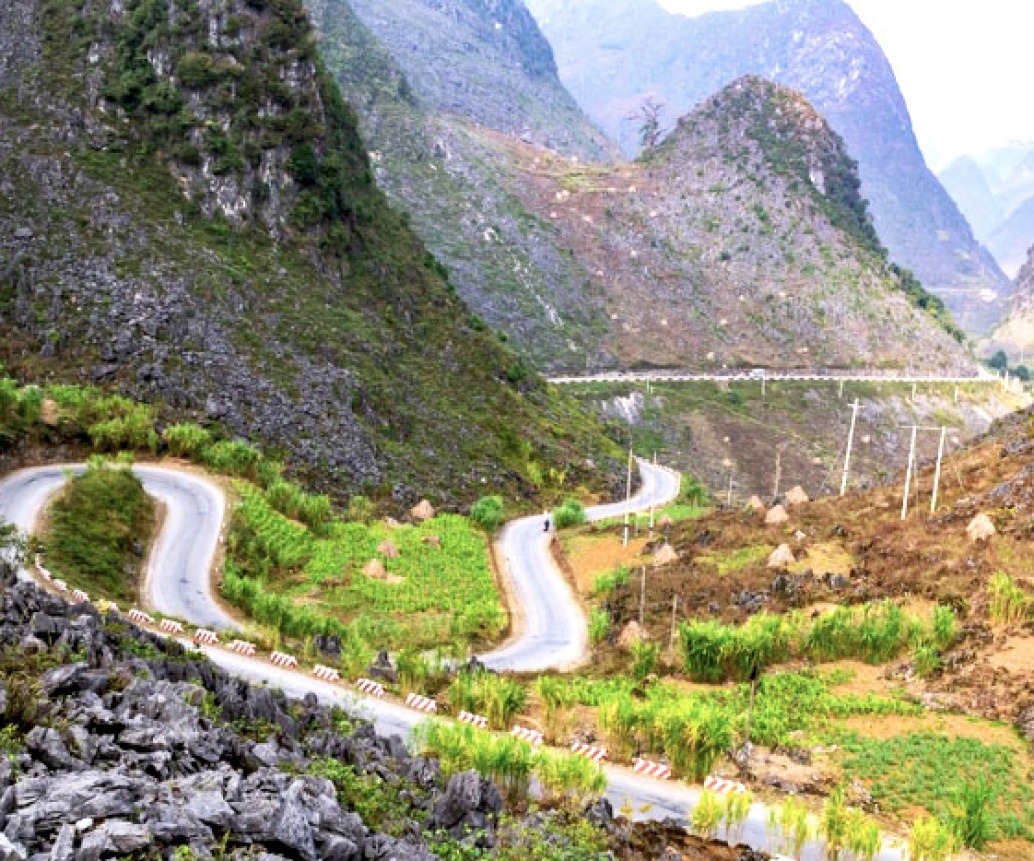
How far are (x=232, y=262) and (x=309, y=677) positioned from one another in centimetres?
4112

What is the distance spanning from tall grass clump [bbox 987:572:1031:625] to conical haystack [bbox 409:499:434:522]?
105ft

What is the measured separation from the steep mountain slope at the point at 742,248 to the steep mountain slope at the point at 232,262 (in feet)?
173

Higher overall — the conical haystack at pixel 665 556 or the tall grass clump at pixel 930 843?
the tall grass clump at pixel 930 843

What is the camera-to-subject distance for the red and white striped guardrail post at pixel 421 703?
82.3ft

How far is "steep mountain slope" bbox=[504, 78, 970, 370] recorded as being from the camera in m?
128

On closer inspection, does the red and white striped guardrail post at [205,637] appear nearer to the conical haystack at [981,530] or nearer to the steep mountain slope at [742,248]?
the conical haystack at [981,530]

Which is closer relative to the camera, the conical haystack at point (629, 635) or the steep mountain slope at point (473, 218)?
the conical haystack at point (629, 635)

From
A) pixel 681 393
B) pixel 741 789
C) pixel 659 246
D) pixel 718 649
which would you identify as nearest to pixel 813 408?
pixel 681 393

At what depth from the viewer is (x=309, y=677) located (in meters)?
27.1

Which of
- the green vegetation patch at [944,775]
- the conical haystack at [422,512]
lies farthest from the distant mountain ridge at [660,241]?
the green vegetation patch at [944,775]

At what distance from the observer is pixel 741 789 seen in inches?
784

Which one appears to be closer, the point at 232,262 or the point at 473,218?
the point at 232,262

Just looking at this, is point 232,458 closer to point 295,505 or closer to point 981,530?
point 295,505

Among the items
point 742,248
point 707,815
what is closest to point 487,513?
point 707,815
